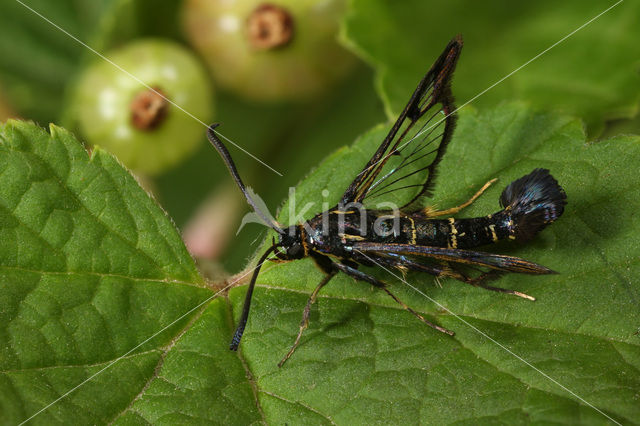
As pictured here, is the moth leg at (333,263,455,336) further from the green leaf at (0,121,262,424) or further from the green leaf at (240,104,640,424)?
the green leaf at (0,121,262,424)

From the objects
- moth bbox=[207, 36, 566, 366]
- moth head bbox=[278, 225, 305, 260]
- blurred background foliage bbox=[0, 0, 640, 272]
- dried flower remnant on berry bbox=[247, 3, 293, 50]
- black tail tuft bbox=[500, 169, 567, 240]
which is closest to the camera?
black tail tuft bbox=[500, 169, 567, 240]

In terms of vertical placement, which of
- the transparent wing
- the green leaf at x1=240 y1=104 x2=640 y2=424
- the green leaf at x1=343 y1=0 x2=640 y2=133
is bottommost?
the green leaf at x1=240 y1=104 x2=640 y2=424

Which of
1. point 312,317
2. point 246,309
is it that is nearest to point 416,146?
point 312,317

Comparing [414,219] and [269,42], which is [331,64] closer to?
[269,42]

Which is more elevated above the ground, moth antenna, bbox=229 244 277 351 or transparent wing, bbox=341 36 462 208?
transparent wing, bbox=341 36 462 208

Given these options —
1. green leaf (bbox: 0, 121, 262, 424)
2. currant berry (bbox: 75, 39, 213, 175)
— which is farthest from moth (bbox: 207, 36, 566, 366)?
green leaf (bbox: 0, 121, 262, 424)

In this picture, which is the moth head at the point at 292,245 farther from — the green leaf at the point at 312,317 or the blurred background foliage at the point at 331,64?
the blurred background foliage at the point at 331,64

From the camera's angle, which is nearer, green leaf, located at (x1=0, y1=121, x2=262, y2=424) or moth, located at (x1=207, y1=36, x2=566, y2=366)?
green leaf, located at (x1=0, y1=121, x2=262, y2=424)
